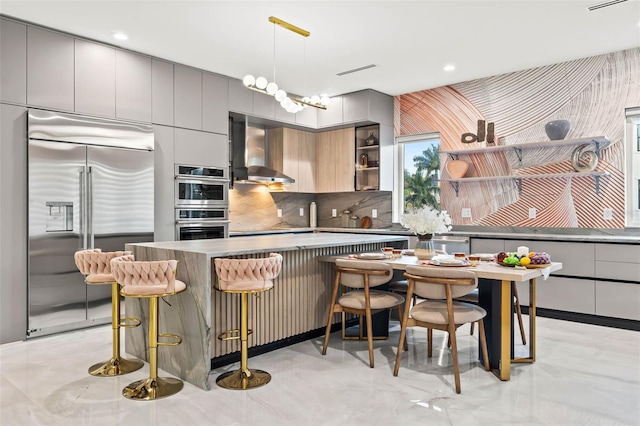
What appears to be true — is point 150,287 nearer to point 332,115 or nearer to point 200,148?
point 200,148

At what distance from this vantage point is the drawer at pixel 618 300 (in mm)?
4059

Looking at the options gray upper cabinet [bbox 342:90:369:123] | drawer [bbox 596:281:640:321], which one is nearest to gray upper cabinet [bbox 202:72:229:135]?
gray upper cabinet [bbox 342:90:369:123]

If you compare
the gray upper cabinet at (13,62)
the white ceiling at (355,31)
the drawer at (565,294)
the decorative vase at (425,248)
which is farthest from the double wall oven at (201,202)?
the drawer at (565,294)

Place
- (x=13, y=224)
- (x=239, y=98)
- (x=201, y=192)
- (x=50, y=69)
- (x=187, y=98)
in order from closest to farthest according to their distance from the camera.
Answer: (x=13, y=224)
(x=50, y=69)
(x=187, y=98)
(x=201, y=192)
(x=239, y=98)

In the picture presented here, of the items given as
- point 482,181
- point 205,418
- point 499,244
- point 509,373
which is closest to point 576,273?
point 499,244

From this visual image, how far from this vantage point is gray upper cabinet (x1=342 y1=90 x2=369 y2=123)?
6.05 metres

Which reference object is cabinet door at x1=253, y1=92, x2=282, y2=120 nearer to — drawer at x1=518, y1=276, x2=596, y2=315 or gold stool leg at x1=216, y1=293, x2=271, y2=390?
gold stool leg at x1=216, y1=293, x2=271, y2=390

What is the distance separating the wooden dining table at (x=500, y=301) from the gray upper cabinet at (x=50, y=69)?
3142 mm

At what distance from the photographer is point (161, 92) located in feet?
15.7

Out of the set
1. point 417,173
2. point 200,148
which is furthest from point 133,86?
point 417,173

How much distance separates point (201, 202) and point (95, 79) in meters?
1.63

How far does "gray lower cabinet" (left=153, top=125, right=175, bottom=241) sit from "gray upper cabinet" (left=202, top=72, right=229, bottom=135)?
51 cm

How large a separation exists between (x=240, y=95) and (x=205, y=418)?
13.6ft

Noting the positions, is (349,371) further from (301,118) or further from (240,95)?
(301,118)
